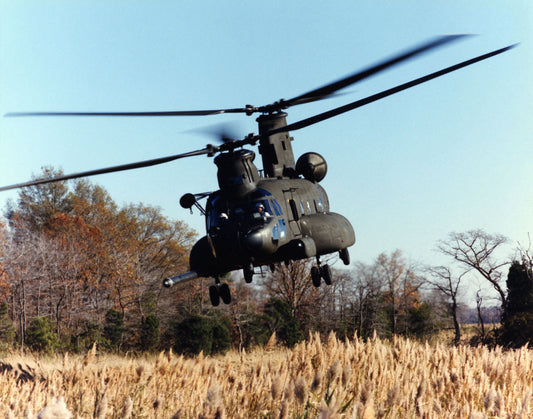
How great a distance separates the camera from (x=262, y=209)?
34.9ft

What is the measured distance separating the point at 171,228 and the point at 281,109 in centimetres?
4296

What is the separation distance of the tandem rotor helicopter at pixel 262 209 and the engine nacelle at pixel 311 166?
0.02 m

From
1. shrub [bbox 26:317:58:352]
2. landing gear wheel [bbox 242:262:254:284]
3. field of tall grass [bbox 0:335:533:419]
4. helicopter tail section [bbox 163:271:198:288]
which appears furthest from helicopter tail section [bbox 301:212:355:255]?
shrub [bbox 26:317:58:352]

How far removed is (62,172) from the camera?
5594cm

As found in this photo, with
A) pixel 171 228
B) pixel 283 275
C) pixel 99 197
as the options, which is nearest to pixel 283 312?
pixel 283 275

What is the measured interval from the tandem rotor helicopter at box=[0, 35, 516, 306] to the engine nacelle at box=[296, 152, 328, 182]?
23 mm

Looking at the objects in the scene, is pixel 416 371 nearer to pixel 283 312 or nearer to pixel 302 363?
pixel 302 363

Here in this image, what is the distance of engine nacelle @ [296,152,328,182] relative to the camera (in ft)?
41.7

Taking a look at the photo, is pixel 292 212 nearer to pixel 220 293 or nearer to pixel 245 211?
pixel 245 211

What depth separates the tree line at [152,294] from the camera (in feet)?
96.7

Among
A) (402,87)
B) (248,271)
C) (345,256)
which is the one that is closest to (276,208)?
(248,271)

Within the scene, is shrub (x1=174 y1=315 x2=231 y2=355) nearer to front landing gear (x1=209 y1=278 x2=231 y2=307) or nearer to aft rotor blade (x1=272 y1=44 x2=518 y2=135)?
front landing gear (x1=209 y1=278 x2=231 y2=307)

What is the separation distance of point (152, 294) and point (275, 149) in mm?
30856

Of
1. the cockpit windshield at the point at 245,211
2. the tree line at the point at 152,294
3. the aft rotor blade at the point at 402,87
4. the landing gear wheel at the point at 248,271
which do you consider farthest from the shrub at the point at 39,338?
the aft rotor blade at the point at 402,87
